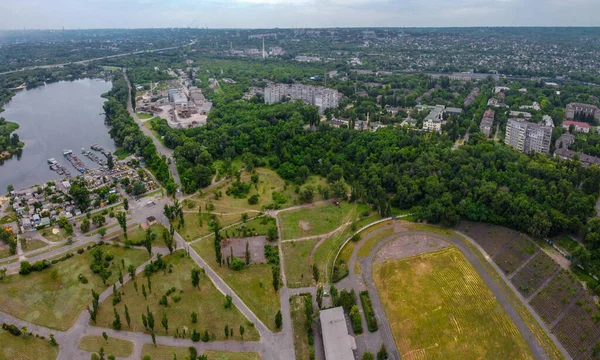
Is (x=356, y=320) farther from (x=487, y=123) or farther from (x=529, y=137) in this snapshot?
(x=487, y=123)

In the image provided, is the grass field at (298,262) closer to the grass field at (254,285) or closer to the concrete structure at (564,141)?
the grass field at (254,285)

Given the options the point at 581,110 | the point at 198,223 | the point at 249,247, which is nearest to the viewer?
the point at 249,247

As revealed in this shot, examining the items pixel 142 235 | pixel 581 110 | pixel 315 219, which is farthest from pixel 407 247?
pixel 581 110

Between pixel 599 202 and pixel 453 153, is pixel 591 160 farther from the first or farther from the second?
pixel 453 153

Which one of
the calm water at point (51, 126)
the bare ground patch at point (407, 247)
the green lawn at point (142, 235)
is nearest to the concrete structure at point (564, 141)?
the bare ground patch at point (407, 247)

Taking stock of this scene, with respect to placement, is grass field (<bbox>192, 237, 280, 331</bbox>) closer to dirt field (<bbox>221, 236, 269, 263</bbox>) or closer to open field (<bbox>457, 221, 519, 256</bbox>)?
dirt field (<bbox>221, 236, 269, 263</bbox>)

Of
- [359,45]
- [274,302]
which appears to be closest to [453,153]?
[274,302]
